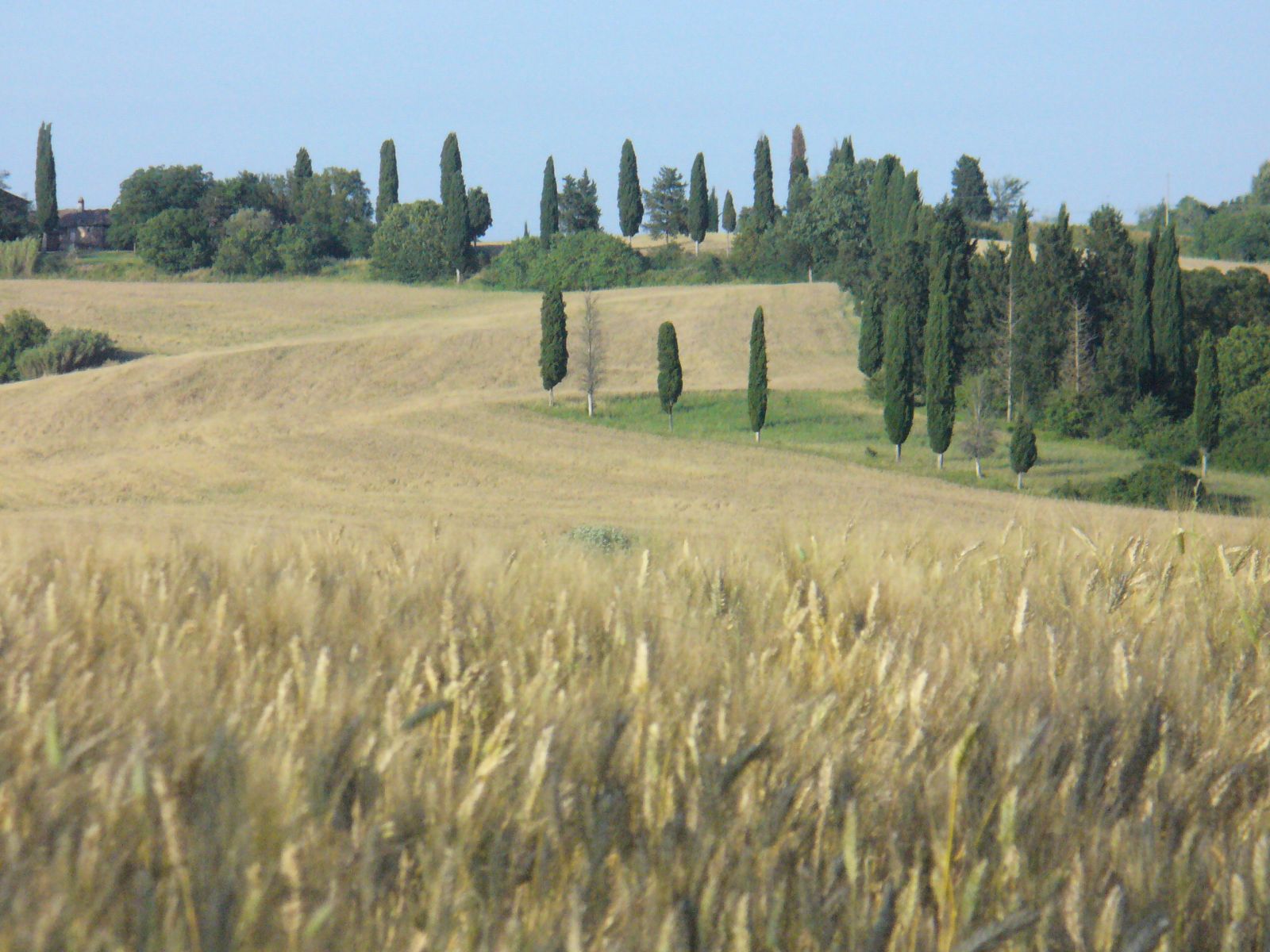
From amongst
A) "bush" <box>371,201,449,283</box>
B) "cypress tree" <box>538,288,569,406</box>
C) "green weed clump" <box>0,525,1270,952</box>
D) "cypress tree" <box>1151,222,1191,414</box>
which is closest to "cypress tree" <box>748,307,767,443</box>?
"cypress tree" <box>538,288,569,406</box>

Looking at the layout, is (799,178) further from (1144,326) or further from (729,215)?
(1144,326)

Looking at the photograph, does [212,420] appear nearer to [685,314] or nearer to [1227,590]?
[685,314]

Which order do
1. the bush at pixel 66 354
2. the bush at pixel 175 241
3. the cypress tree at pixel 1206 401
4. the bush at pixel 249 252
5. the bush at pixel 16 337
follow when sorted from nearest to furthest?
the cypress tree at pixel 1206 401, the bush at pixel 66 354, the bush at pixel 16 337, the bush at pixel 175 241, the bush at pixel 249 252

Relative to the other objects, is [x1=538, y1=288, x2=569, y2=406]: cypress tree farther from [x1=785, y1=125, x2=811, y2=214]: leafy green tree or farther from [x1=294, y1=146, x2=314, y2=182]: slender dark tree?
[x1=294, y1=146, x2=314, y2=182]: slender dark tree

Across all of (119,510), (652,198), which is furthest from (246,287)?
(119,510)

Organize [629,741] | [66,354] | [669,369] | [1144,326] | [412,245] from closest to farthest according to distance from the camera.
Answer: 1. [629,741]
2. [669,369]
3. [1144,326]
4. [66,354]
5. [412,245]

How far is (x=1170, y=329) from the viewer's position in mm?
49906

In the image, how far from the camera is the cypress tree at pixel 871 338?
2140 inches

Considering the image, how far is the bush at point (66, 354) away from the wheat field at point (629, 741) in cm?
Result: 5719

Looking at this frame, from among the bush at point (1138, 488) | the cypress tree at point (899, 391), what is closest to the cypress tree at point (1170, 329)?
the cypress tree at point (899, 391)

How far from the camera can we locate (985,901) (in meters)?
2.17

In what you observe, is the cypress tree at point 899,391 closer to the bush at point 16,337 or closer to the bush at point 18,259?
the bush at point 16,337

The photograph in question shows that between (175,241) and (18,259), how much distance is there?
10.0 metres

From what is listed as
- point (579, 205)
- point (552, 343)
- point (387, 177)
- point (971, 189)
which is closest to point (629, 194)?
point (579, 205)
